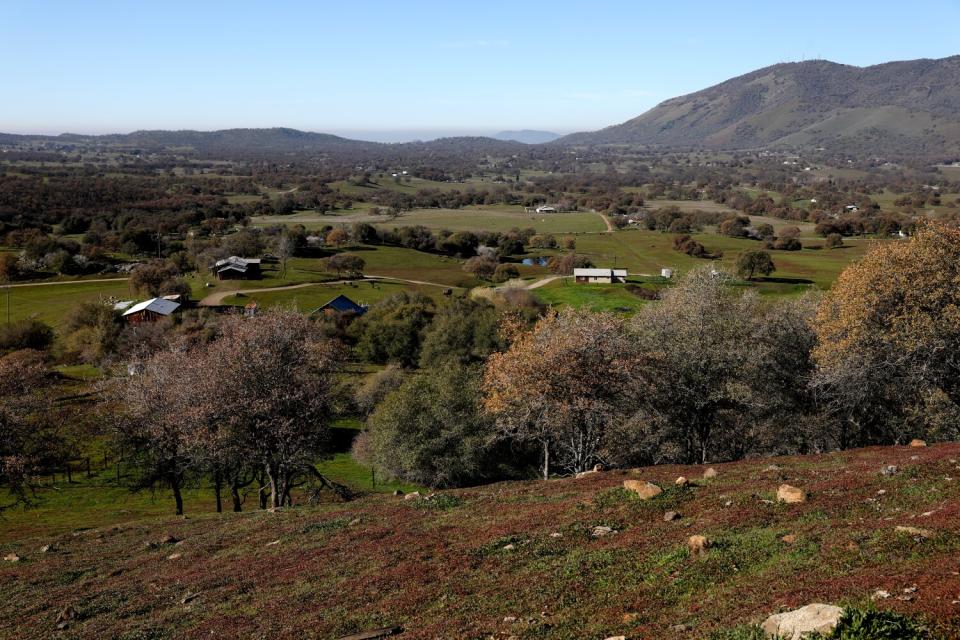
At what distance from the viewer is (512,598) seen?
49.6 ft

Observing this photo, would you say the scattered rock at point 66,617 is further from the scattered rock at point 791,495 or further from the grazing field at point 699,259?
the grazing field at point 699,259

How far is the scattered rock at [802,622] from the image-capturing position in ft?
33.8

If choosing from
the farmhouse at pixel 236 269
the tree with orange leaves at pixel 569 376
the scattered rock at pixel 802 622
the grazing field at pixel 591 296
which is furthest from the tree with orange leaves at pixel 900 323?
the farmhouse at pixel 236 269

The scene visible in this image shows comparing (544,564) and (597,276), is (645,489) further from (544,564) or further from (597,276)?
(597,276)

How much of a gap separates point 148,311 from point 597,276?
7617cm

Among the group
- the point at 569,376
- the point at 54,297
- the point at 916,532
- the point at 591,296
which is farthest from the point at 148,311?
the point at 916,532

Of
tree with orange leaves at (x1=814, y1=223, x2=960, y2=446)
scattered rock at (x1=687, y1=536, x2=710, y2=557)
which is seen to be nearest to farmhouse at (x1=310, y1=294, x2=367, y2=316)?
tree with orange leaves at (x1=814, y1=223, x2=960, y2=446)

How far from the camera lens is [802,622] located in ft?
34.9

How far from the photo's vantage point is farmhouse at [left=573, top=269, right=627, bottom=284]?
128250mm

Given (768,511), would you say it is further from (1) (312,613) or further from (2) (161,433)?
(2) (161,433)

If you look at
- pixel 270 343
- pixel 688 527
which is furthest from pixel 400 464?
pixel 688 527

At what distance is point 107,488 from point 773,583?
5320 cm

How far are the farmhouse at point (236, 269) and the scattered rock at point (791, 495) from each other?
117 metres

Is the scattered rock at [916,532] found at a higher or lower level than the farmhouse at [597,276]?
higher
